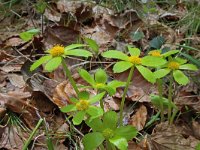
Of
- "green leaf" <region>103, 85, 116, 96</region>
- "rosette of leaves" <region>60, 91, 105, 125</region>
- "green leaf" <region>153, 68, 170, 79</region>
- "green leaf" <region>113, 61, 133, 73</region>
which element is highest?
"green leaf" <region>113, 61, 133, 73</region>

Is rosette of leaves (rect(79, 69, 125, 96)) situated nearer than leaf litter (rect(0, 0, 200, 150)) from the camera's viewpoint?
Yes

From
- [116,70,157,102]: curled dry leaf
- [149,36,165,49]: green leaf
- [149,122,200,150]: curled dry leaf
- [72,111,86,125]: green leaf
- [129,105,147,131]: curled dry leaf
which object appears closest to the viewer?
[72,111,86,125]: green leaf

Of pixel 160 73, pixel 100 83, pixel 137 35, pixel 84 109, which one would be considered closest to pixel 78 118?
pixel 84 109

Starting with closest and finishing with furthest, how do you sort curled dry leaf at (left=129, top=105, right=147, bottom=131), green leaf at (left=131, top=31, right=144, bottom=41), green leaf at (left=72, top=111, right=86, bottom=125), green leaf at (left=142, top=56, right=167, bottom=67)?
1. green leaf at (left=72, top=111, right=86, bottom=125)
2. green leaf at (left=142, top=56, right=167, bottom=67)
3. curled dry leaf at (left=129, top=105, right=147, bottom=131)
4. green leaf at (left=131, top=31, right=144, bottom=41)

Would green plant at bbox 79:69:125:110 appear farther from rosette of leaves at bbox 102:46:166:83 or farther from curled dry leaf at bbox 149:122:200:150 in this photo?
curled dry leaf at bbox 149:122:200:150

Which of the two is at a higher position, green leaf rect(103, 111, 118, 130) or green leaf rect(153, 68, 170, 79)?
green leaf rect(153, 68, 170, 79)

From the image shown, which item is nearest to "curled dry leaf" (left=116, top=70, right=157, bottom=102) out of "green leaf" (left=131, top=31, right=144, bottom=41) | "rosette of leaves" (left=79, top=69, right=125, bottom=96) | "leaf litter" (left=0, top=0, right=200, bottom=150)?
"leaf litter" (left=0, top=0, right=200, bottom=150)

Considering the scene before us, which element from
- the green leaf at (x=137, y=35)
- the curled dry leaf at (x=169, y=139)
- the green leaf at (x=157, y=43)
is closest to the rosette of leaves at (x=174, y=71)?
the curled dry leaf at (x=169, y=139)
